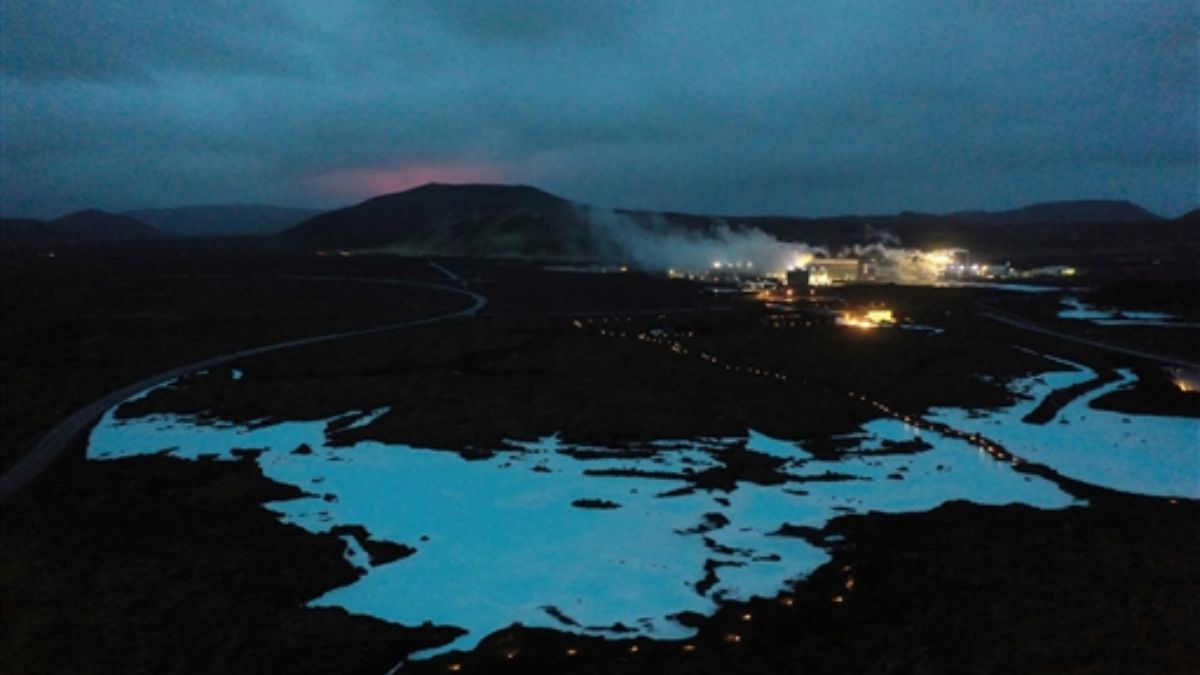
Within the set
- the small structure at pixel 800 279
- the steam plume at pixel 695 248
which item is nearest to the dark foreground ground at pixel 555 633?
the small structure at pixel 800 279

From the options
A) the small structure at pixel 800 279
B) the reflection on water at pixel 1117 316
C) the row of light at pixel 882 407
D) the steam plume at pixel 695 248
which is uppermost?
the steam plume at pixel 695 248

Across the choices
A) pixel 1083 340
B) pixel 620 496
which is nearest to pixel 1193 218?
pixel 1083 340

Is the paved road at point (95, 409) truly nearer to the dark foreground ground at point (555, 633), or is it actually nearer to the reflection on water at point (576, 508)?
the dark foreground ground at point (555, 633)

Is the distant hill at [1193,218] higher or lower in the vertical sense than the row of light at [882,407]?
higher

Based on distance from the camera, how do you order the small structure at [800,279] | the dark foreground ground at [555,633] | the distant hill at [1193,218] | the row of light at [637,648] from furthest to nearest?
1. the distant hill at [1193,218]
2. the small structure at [800,279]
3. the dark foreground ground at [555,633]
4. the row of light at [637,648]

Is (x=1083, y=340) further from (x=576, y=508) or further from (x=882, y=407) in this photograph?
(x=576, y=508)

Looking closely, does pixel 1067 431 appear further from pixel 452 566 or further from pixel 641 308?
pixel 641 308

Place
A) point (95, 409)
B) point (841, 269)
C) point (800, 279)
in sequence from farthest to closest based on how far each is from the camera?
point (841, 269) < point (800, 279) < point (95, 409)
